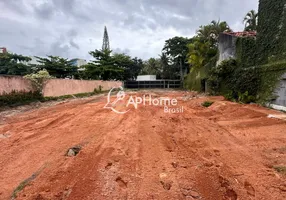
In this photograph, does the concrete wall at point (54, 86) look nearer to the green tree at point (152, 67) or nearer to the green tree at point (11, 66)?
the green tree at point (11, 66)

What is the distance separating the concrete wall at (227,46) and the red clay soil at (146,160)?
5.93 meters

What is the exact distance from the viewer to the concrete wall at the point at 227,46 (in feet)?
33.2

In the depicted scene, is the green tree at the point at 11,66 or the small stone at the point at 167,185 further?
the green tree at the point at 11,66

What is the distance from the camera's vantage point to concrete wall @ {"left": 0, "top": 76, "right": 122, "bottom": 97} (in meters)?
9.88

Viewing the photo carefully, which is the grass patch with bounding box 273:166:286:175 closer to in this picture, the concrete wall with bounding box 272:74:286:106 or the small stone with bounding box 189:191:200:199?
the small stone with bounding box 189:191:200:199

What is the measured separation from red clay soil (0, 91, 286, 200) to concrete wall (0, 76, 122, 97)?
5.66m

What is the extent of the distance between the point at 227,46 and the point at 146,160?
9747 mm

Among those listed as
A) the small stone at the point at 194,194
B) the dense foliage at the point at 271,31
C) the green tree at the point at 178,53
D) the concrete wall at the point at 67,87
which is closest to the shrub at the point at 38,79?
the concrete wall at the point at 67,87

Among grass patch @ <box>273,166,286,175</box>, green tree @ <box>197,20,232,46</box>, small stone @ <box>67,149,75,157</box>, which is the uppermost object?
green tree @ <box>197,20,232,46</box>

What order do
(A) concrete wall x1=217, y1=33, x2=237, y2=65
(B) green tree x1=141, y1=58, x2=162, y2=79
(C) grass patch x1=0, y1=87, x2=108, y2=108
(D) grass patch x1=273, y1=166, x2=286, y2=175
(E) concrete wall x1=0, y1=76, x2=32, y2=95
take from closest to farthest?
1. (D) grass patch x1=273, y1=166, x2=286, y2=175
2. (C) grass patch x1=0, y1=87, x2=108, y2=108
3. (E) concrete wall x1=0, y1=76, x2=32, y2=95
4. (A) concrete wall x1=217, y1=33, x2=237, y2=65
5. (B) green tree x1=141, y1=58, x2=162, y2=79

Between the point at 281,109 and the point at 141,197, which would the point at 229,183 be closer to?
the point at 141,197

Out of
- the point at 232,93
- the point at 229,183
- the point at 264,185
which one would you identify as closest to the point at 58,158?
the point at 229,183

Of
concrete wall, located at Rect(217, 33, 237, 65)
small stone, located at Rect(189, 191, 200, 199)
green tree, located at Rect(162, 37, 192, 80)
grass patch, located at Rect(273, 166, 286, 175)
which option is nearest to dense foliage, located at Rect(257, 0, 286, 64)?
concrete wall, located at Rect(217, 33, 237, 65)

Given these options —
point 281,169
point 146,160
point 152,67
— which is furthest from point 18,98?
point 152,67
